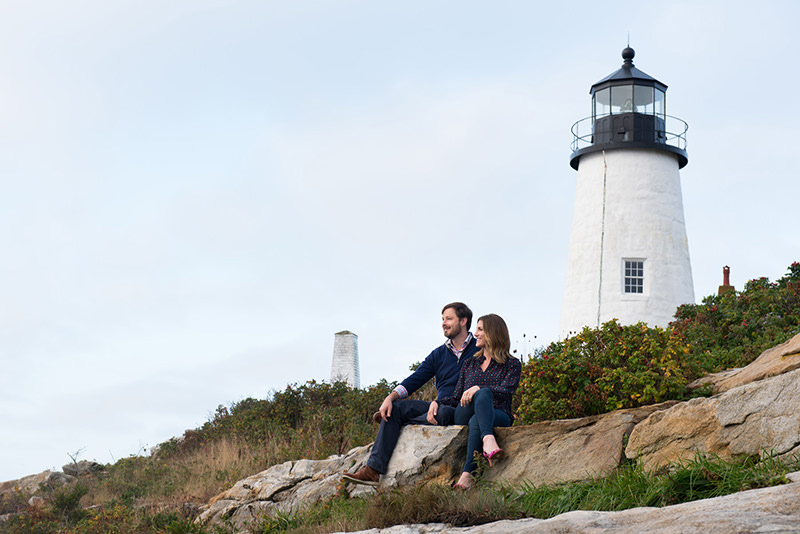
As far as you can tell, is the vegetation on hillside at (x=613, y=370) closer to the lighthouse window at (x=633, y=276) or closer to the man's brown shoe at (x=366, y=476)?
the man's brown shoe at (x=366, y=476)

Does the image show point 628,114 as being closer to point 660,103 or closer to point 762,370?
point 660,103

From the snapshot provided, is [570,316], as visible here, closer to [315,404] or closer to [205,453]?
[315,404]

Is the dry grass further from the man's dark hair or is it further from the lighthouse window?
the lighthouse window

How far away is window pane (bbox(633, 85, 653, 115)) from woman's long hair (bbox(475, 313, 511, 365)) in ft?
45.5

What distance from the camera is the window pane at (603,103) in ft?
66.1

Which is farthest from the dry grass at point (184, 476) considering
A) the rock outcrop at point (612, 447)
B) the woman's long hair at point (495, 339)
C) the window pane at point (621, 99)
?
the window pane at point (621, 99)

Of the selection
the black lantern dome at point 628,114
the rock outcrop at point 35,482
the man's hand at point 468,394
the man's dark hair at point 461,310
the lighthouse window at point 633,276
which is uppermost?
the black lantern dome at point 628,114

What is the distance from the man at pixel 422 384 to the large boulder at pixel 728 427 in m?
2.02

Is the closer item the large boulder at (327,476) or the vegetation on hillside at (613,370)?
the large boulder at (327,476)

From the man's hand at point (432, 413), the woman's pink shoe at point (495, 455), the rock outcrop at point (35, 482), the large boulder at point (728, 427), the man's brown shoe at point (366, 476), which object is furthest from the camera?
the rock outcrop at point (35, 482)

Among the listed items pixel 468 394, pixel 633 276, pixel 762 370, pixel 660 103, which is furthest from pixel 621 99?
pixel 468 394

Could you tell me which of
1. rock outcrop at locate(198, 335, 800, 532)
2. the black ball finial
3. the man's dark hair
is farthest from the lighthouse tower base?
the man's dark hair

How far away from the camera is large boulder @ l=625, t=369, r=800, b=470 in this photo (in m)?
6.04

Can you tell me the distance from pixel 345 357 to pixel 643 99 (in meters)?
10.4
